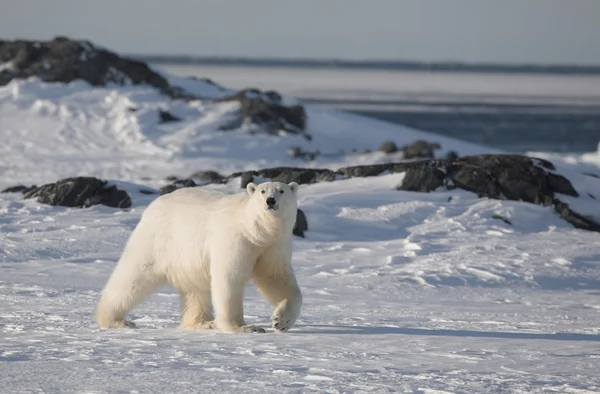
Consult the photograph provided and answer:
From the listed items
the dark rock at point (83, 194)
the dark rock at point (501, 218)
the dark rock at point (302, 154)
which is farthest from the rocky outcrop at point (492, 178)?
the dark rock at point (302, 154)

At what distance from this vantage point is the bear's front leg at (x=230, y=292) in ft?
23.1

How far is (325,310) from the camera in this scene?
876 centimetres

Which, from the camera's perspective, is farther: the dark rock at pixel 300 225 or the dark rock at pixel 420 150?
the dark rock at pixel 420 150

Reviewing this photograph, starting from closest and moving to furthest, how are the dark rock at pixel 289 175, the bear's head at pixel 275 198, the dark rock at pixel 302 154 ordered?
the bear's head at pixel 275 198
the dark rock at pixel 289 175
the dark rock at pixel 302 154

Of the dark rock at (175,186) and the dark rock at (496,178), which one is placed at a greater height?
the dark rock at (496,178)

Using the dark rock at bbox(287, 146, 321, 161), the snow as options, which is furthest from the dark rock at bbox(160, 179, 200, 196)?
the dark rock at bbox(287, 146, 321, 161)

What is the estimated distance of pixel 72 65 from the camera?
29141 millimetres

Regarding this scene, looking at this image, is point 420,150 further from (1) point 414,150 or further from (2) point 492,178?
(2) point 492,178

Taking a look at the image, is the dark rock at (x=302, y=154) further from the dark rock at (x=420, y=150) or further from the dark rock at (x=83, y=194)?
the dark rock at (x=83, y=194)

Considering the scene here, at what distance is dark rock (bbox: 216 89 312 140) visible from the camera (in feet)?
88.5

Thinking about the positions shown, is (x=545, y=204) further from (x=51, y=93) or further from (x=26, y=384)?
(x=51, y=93)

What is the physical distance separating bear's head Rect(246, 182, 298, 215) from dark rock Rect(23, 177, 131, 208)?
7.36m

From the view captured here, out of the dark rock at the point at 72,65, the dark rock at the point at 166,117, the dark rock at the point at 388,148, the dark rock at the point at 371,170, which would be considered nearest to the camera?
the dark rock at the point at 371,170

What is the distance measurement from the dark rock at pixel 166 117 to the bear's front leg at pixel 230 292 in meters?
20.1
